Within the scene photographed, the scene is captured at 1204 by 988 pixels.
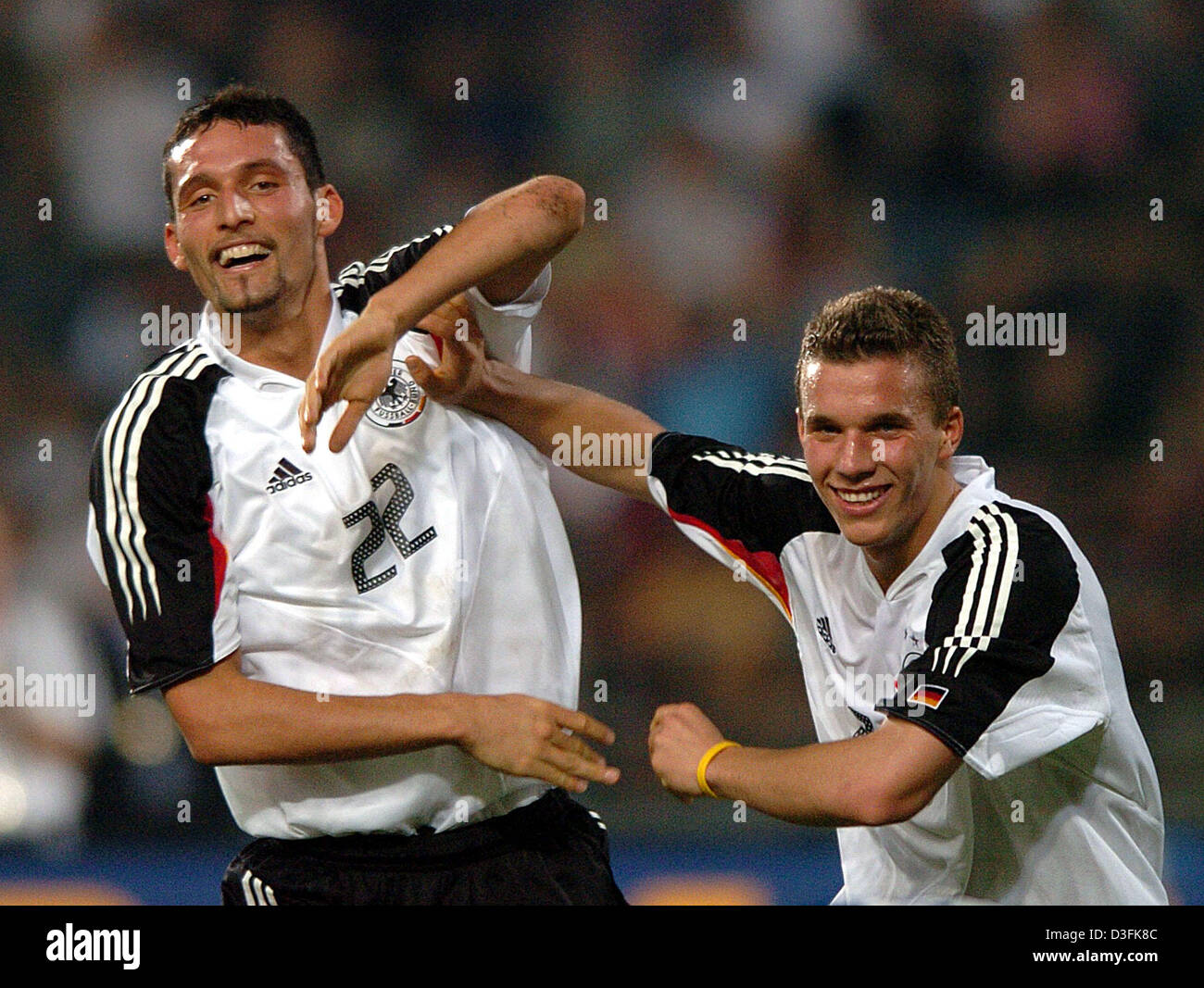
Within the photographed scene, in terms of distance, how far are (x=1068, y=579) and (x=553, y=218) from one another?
1140 millimetres

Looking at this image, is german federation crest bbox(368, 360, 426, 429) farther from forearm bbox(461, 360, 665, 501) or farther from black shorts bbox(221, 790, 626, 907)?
black shorts bbox(221, 790, 626, 907)

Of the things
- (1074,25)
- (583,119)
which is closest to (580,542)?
(583,119)

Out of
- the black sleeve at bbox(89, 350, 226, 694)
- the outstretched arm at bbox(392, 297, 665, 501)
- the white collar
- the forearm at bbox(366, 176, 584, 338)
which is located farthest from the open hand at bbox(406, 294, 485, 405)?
the black sleeve at bbox(89, 350, 226, 694)

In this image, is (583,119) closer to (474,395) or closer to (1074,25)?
(1074,25)

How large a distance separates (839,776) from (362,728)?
31.6 inches

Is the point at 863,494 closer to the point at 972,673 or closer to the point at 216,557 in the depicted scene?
the point at 972,673

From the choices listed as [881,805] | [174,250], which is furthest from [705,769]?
[174,250]

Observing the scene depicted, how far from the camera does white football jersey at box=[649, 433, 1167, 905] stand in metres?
2.61

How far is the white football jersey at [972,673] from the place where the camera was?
103 inches

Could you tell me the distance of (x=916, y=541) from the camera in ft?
9.24

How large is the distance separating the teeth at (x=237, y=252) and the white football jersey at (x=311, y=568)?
0.13 m

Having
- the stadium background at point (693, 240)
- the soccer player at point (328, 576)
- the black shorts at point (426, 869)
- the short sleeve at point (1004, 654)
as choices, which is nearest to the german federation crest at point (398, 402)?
the soccer player at point (328, 576)

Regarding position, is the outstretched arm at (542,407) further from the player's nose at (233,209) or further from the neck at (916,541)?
the neck at (916,541)

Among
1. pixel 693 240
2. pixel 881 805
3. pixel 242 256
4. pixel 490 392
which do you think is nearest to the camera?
pixel 881 805
